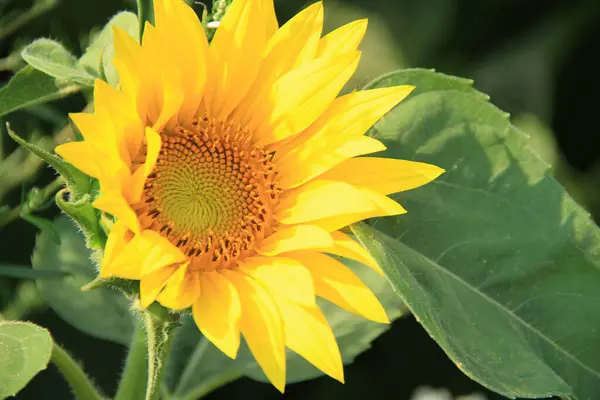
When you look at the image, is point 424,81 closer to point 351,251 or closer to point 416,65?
point 351,251

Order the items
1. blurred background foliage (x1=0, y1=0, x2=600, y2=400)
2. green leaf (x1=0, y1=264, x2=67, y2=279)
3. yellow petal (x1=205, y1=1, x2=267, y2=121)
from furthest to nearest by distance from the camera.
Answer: blurred background foliage (x1=0, y1=0, x2=600, y2=400) < green leaf (x1=0, y1=264, x2=67, y2=279) < yellow petal (x1=205, y1=1, x2=267, y2=121)

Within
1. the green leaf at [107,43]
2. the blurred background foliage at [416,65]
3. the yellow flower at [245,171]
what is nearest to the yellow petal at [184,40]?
the yellow flower at [245,171]

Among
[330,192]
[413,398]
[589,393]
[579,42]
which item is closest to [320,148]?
[330,192]

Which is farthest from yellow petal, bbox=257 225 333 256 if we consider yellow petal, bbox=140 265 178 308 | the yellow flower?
yellow petal, bbox=140 265 178 308

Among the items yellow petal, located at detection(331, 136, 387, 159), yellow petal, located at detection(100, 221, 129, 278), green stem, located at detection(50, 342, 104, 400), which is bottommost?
green stem, located at detection(50, 342, 104, 400)

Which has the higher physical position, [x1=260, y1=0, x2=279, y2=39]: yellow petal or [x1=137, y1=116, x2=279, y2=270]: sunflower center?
[x1=260, y1=0, x2=279, y2=39]: yellow petal

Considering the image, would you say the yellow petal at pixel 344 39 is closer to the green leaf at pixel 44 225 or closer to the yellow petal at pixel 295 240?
the yellow petal at pixel 295 240

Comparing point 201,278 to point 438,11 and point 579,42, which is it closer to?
point 438,11

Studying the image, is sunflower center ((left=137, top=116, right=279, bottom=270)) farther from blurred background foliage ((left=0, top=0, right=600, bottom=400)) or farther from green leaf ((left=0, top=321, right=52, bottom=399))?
blurred background foliage ((left=0, top=0, right=600, bottom=400))

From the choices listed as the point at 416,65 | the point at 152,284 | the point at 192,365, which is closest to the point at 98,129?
the point at 152,284
